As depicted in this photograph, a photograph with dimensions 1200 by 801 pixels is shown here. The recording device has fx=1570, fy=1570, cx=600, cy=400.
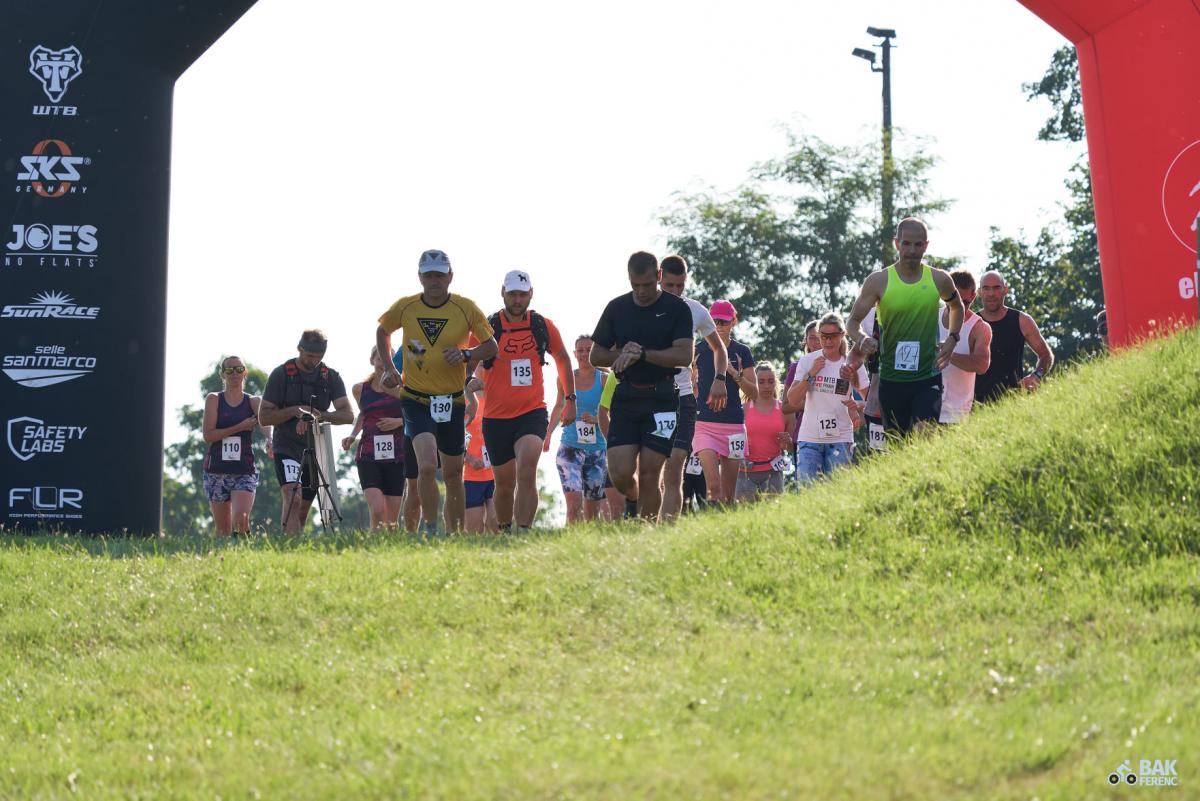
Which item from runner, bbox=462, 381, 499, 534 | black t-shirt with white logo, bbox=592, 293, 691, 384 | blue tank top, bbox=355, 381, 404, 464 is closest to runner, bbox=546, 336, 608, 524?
runner, bbox=462, 381, 499, 534

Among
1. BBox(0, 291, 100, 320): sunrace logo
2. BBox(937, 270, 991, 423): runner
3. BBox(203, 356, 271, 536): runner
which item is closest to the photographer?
BBox(937, 270, 991, 423): runner

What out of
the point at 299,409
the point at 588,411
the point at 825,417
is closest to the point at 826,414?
the point at 825,417

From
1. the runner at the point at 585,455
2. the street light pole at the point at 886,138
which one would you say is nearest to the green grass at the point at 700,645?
the runner at the point at 585,455

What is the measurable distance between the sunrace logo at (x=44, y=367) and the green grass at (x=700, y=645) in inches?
80.9

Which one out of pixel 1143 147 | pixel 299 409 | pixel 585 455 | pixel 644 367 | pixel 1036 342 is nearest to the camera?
pixel 644 367

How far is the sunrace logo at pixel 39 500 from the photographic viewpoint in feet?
41.4

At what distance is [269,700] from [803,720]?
254 cm

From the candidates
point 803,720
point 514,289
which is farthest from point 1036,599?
point 514,289

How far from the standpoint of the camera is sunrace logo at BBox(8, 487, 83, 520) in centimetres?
1262

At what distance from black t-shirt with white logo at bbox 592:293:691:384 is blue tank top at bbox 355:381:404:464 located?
362 cm

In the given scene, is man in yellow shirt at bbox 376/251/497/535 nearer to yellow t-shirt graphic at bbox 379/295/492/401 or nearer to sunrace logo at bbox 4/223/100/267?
yellow t-shirt graphic at bbox 379/295/492/401

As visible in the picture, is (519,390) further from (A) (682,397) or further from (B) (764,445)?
(B) (764,445)

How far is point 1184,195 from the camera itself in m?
12.2

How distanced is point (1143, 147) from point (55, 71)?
8754 mm
